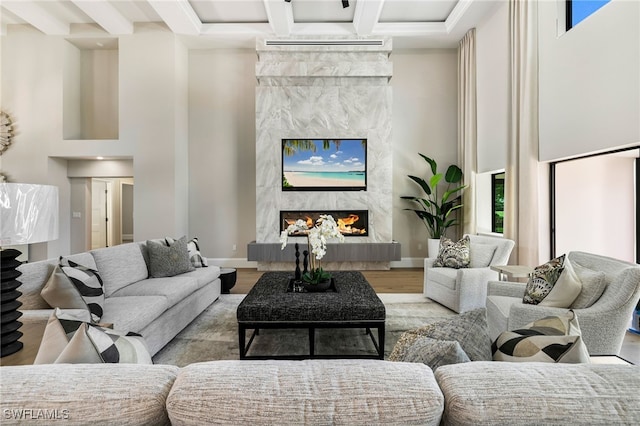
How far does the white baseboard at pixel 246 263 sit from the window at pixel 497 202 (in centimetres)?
149

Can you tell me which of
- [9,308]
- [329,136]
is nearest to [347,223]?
[329,136]

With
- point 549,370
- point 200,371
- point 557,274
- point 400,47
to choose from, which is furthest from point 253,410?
point 400,47

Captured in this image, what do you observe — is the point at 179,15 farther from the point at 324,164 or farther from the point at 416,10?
the point at 416,10

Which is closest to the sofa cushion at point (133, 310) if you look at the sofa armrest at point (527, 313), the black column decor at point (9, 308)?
the black column decor at point (9, 308)

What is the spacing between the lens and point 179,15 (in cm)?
505

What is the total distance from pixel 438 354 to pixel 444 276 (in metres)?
3.09

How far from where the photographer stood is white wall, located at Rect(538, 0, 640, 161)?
2822mm

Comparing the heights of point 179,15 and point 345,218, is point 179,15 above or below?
above

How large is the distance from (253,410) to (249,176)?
586cm

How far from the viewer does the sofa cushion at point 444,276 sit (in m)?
3.64

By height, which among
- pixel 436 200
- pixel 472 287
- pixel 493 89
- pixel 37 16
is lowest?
pixel 472 287

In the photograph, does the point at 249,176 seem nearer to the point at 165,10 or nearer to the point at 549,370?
the point at 165,10

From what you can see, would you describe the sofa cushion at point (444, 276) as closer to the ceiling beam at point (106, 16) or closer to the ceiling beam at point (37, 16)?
the ceiling beam at point (106, 16)

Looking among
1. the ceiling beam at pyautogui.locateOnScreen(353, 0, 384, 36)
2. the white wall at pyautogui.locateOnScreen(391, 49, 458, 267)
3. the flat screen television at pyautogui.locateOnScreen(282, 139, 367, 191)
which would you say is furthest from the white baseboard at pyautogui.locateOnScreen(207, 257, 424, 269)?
the ceiling beam at pyautogui.locateOnScreen(353, 0, 384, 36)
